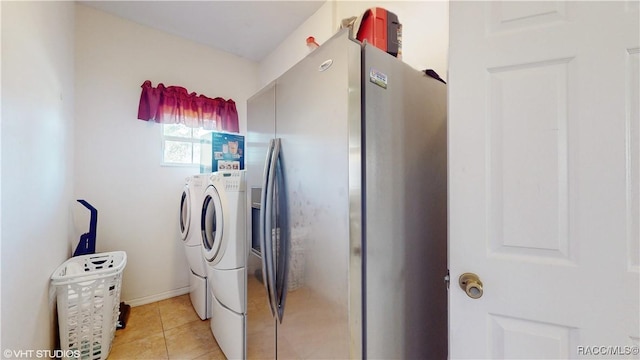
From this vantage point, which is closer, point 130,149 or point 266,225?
point 266,225

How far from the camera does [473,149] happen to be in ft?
2.66

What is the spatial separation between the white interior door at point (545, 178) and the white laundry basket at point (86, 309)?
2.16 metres

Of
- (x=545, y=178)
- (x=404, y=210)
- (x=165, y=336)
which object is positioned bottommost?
(x=165, y=336)

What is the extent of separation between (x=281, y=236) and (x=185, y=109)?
243 cm

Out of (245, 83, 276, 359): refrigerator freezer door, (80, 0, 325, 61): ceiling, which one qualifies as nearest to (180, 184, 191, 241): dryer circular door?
(245, 83, 276, 359): refrigerator freezer door

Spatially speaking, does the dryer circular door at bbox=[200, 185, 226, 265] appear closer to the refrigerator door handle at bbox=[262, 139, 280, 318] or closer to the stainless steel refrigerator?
the stainless steel refrigerator

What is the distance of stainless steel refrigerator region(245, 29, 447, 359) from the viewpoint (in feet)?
2.83

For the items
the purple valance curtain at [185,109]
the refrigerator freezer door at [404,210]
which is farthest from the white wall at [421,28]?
the purple valance curtain at [185,109]

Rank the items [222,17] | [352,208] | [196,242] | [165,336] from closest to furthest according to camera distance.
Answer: [352,208] → [165,336] → [196,242] → [222,17]

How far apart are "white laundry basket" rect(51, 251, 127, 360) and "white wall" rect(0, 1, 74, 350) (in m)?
0.07

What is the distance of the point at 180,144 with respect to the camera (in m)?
2.92

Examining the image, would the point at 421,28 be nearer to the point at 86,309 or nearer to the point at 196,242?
the point at 196,242

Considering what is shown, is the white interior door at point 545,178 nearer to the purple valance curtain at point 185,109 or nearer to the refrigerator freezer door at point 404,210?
the refrigerator freezer door at point 404,210

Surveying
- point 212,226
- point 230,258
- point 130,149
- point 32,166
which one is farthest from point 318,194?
point 130,149
